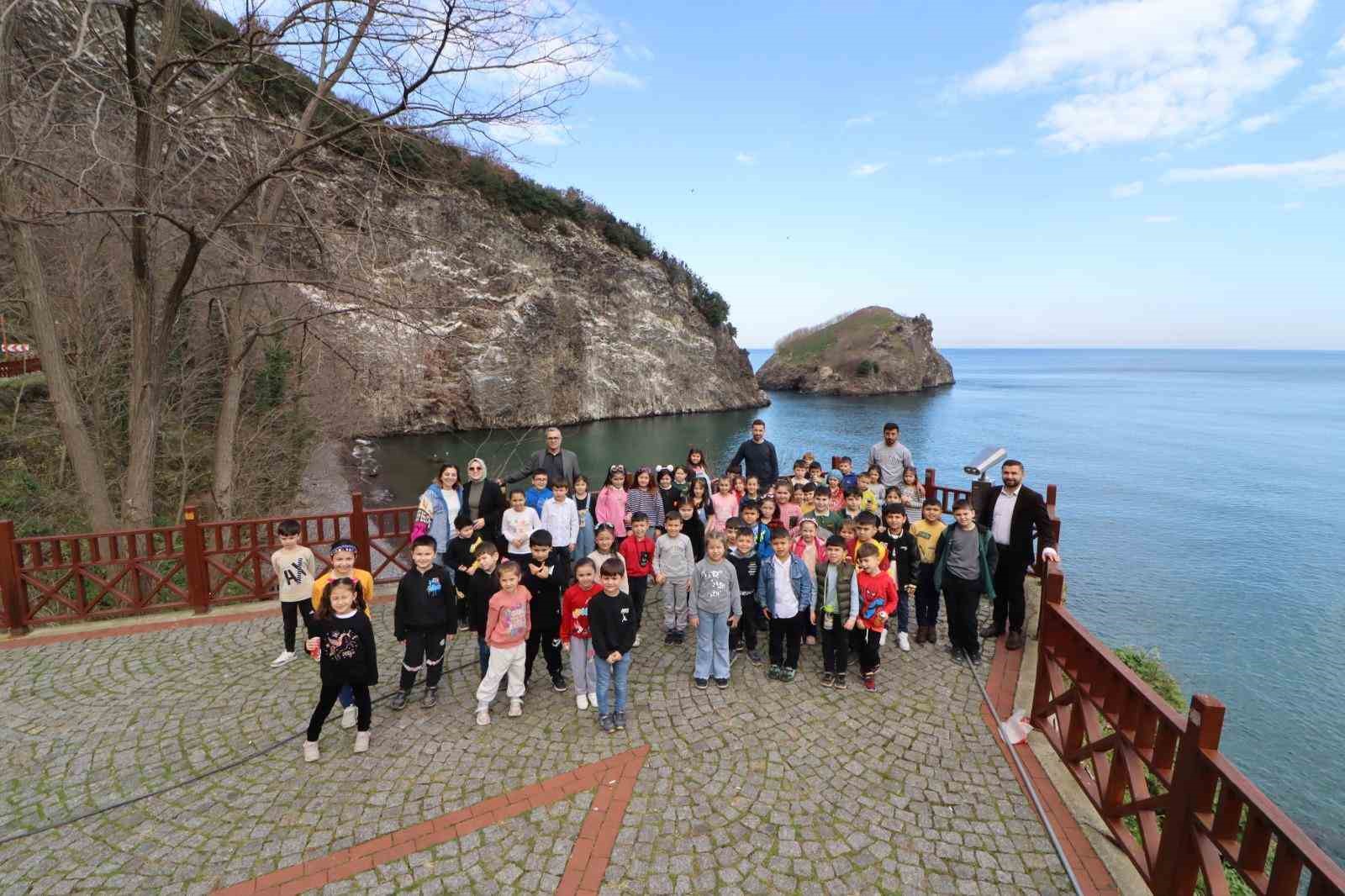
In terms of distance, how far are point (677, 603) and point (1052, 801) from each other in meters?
3.79

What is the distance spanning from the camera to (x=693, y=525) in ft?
25.3

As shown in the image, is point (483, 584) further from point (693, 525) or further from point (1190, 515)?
point (1190, 515)

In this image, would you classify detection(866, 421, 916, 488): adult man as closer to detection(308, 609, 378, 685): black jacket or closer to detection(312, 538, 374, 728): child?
detection(312, 538, 374, 728): child

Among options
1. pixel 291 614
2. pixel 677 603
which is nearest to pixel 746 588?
pixel 677 603

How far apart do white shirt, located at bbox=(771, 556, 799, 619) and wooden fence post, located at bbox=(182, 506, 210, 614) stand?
7038 millimetres

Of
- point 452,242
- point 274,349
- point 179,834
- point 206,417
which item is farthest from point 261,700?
point 452,242

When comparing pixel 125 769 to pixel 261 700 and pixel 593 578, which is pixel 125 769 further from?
pixel 593 578

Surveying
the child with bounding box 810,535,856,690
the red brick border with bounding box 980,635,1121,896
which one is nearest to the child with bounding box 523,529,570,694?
the child with bounding box 810,535,856,690

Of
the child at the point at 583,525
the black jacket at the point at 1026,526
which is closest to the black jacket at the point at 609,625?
the child at the point at 583,525

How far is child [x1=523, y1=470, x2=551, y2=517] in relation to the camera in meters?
7.12

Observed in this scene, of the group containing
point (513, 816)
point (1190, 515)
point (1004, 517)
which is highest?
point (1004, 517)

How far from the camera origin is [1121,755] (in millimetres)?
3914

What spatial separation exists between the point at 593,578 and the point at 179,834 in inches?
131

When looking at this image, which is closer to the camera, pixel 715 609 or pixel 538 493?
pixel 715 609
